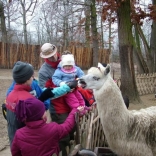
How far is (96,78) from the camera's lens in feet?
9.68

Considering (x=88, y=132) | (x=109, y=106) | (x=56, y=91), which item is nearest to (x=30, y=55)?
(x=88, y=132)

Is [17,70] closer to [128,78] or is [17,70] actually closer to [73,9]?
[128,78]

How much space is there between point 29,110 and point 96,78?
978 millimetres

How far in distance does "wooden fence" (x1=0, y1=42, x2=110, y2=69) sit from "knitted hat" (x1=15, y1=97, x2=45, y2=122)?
61.1 feet

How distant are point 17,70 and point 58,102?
102 centimetres

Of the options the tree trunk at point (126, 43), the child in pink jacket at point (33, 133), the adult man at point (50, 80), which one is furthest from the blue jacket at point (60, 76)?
the tree trunk at point (126, 43)

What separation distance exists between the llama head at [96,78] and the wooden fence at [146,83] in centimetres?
891

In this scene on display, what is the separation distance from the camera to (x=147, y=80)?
39.1ft

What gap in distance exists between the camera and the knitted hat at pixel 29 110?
229 centimetres

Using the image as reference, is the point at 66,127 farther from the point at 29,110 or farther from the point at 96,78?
the point at 96,78

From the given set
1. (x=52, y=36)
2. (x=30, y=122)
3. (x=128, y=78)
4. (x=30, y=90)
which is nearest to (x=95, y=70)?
(x=30, y=90)

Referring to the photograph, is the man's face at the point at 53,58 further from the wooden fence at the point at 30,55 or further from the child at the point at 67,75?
the wooden fence at the point at 30,55

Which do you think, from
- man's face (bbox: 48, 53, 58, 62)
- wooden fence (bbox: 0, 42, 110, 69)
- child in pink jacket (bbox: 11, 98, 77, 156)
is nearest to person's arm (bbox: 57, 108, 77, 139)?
child in pink jacket (bbox: 11, 98, 77, 156)

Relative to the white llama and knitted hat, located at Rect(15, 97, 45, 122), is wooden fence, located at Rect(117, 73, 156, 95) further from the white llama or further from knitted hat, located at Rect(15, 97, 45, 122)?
knitted hat, located at Rect(15, 97, 45, 122)
